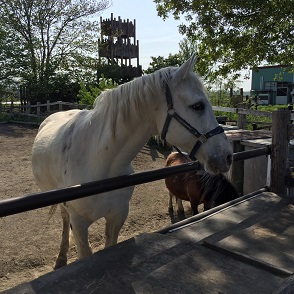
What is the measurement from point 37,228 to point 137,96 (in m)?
3.25

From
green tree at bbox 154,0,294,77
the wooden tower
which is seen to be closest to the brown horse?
green tree at bbox 154,0,294,77

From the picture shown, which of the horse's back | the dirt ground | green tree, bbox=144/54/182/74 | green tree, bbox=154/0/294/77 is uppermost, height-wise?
green tree, bbox=144/54/182/74

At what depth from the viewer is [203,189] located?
4.43 metres

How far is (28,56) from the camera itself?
68.6 ft

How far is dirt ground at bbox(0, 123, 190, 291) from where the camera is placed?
3532mm

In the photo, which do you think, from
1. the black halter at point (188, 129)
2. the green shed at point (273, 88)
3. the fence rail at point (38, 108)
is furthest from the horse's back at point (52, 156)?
the green shed at point (273, 88)

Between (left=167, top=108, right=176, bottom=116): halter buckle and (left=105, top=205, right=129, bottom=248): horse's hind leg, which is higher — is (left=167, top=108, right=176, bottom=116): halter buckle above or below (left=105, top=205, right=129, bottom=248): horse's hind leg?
above

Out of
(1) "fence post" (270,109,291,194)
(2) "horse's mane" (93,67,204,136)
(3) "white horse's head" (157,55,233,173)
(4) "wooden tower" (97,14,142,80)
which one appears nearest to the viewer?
(3) "white horse's head" (157,55,233,173)

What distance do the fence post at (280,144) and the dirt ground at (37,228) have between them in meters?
2.21

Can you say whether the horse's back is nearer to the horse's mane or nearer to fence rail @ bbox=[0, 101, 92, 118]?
the horse's mane

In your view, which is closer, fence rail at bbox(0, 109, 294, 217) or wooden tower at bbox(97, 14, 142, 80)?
fence rail at bbox(0, 109, 294, 217)

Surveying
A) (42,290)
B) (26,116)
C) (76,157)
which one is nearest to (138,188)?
(76,157)

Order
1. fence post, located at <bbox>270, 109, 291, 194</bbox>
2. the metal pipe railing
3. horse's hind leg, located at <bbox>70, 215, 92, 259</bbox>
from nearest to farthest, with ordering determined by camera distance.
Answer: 1. the metal pipe railing
2. horse's hind leg, located at <bbox>70, 215, 92, 259</bbox>
3. fence post, located at <bbox>270, 109, 291, 194</bbox>

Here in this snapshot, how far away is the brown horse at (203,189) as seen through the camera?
13.7 ft
